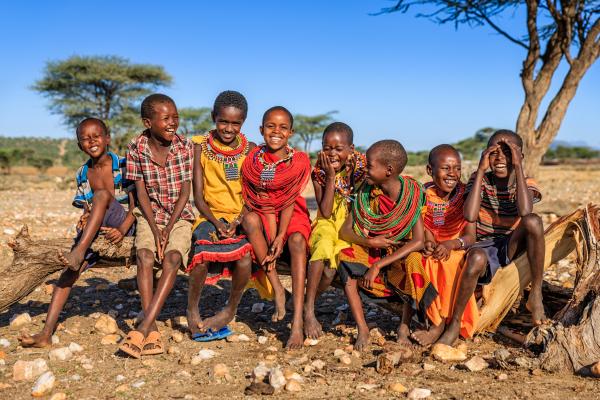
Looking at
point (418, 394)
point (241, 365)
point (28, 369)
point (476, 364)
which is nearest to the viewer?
point (418, 394)

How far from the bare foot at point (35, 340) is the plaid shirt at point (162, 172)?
1.08 meters

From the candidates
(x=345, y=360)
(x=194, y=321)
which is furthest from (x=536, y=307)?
(x=194, y=321)

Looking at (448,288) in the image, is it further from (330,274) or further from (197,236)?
(197,236)

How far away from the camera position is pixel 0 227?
837 cm

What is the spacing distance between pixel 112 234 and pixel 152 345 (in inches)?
33.1

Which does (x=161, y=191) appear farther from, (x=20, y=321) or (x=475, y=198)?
(x=475, y=198)

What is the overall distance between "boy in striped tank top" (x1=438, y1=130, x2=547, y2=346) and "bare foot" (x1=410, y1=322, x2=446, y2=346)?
6cm

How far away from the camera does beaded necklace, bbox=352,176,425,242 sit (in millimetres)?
3932

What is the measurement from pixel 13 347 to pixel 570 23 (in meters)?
10.5

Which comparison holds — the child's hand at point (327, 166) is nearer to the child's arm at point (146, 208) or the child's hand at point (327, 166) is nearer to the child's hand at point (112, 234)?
the child's arm at point (146, 208)

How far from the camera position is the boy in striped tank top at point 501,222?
376 centimetres

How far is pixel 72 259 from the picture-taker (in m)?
3.90

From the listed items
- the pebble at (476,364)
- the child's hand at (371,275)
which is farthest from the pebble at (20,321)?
the pebble at (476,364)

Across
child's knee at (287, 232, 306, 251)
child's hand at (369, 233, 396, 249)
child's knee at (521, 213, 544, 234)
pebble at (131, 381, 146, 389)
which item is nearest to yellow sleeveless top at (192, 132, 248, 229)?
child's knee at (287, 232, 306, 251)
